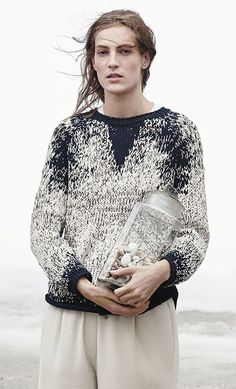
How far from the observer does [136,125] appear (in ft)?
7.06

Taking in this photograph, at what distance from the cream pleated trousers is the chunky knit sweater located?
0.03 m

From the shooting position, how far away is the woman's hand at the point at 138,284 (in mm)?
1964

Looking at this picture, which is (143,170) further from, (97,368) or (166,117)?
(97,368)

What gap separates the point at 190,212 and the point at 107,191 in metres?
0.16

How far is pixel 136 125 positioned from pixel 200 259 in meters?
0.28

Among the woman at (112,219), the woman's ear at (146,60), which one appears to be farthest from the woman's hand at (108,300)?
the woman's ear at (146,60)

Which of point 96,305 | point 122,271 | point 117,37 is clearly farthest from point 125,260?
point 117,37

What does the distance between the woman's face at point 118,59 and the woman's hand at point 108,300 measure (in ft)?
1.23

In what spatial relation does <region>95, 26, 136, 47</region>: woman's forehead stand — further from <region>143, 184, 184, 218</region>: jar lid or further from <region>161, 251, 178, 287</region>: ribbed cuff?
<region>161, 251, 178, 287</region>: ribbed cuff

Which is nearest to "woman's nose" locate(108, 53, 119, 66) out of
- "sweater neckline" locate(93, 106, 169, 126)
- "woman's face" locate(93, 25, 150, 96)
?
"woman's face" locate(93, 25, 150, 96)

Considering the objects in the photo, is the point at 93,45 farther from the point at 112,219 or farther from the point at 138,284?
the point at 138,284

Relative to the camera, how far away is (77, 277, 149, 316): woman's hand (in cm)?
199

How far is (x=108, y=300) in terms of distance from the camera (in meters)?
2.00

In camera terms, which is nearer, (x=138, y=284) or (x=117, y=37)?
(x=138, y=284)
